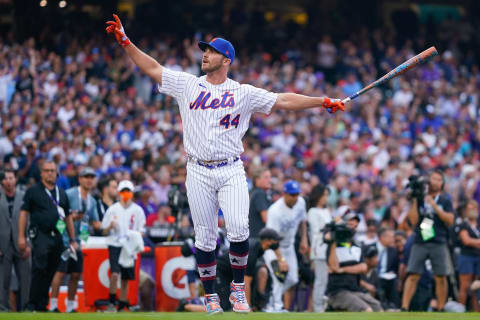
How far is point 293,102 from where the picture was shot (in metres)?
8.65

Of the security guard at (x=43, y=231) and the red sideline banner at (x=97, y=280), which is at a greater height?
the security guard at (x=43, y=231)

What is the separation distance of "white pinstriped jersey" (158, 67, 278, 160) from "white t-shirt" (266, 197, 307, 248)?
14.2 feet

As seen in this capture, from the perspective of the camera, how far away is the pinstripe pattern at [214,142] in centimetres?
845

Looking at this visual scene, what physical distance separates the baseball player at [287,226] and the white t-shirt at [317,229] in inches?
8.2

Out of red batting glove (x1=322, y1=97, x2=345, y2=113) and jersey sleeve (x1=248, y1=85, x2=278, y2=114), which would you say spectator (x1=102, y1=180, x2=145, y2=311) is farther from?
Answer: red batting glove (x1=322, y1=97, x2=345, y2=113)

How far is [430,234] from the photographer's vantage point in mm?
12711

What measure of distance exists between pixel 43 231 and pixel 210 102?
3963 millimetres

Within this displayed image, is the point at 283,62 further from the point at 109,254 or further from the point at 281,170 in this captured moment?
the point at 109,254

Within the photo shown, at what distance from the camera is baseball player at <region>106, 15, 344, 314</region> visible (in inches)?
333

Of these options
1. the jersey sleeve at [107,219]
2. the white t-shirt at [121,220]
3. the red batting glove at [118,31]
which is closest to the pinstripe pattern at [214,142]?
the red batting glove at [118,31]

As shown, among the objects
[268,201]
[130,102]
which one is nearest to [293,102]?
[268,201]

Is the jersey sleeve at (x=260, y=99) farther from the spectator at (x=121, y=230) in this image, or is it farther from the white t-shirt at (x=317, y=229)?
the white t-shirt at (x=317, y=229)

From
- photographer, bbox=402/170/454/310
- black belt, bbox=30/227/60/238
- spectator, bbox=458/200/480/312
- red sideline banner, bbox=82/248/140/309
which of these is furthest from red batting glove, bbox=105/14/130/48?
spectator, bbox=458/200/480/312

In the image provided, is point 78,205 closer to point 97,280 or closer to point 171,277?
point 97,280
